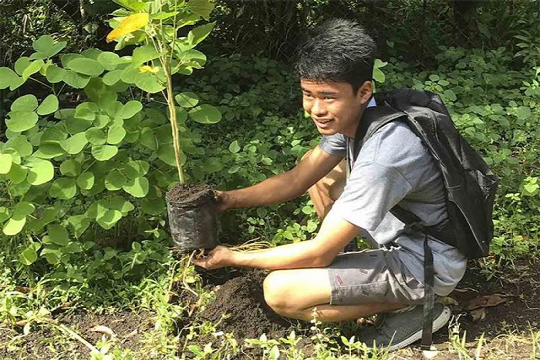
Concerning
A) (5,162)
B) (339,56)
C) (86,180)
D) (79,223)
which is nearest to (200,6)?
(339,56)

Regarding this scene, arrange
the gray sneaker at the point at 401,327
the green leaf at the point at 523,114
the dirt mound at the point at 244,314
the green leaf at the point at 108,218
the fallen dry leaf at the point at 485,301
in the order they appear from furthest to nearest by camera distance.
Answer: the green leaf at the point at 523,114 → the fallen dry leaf at the point at 485,301 → the green leaf at the point at 108,218 → the dirt mound at the point at 244,314 → the gray sneaker at the point at 401,327

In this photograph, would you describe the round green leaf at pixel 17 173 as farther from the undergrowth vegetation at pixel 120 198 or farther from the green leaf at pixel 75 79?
the green leaf at pixel 75 79

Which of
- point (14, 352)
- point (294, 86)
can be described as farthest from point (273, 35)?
point (14, 352)

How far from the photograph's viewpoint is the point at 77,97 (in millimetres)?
5348

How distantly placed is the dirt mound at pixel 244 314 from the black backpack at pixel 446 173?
25.7 inches

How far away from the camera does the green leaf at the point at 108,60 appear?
10.2 feet

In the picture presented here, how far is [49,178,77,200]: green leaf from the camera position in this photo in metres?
3.14

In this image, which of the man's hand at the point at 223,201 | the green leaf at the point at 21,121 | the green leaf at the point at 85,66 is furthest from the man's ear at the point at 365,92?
the green leaf at the point at 21,121

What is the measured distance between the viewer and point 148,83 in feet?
9.82

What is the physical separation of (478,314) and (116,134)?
6.03ft

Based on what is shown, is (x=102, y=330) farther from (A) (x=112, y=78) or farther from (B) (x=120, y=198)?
(A) (x=112, y=78)

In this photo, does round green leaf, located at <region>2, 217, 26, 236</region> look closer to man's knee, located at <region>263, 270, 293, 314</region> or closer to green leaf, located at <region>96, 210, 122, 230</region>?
green leaf, located at <region>96, 210, 122, 230</region>

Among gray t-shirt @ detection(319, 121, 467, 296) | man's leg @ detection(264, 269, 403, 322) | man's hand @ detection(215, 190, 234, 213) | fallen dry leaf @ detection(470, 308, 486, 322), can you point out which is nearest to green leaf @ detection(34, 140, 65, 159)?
man's hand @ detection(215, 190, 234, 213)

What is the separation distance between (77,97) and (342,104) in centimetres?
325
